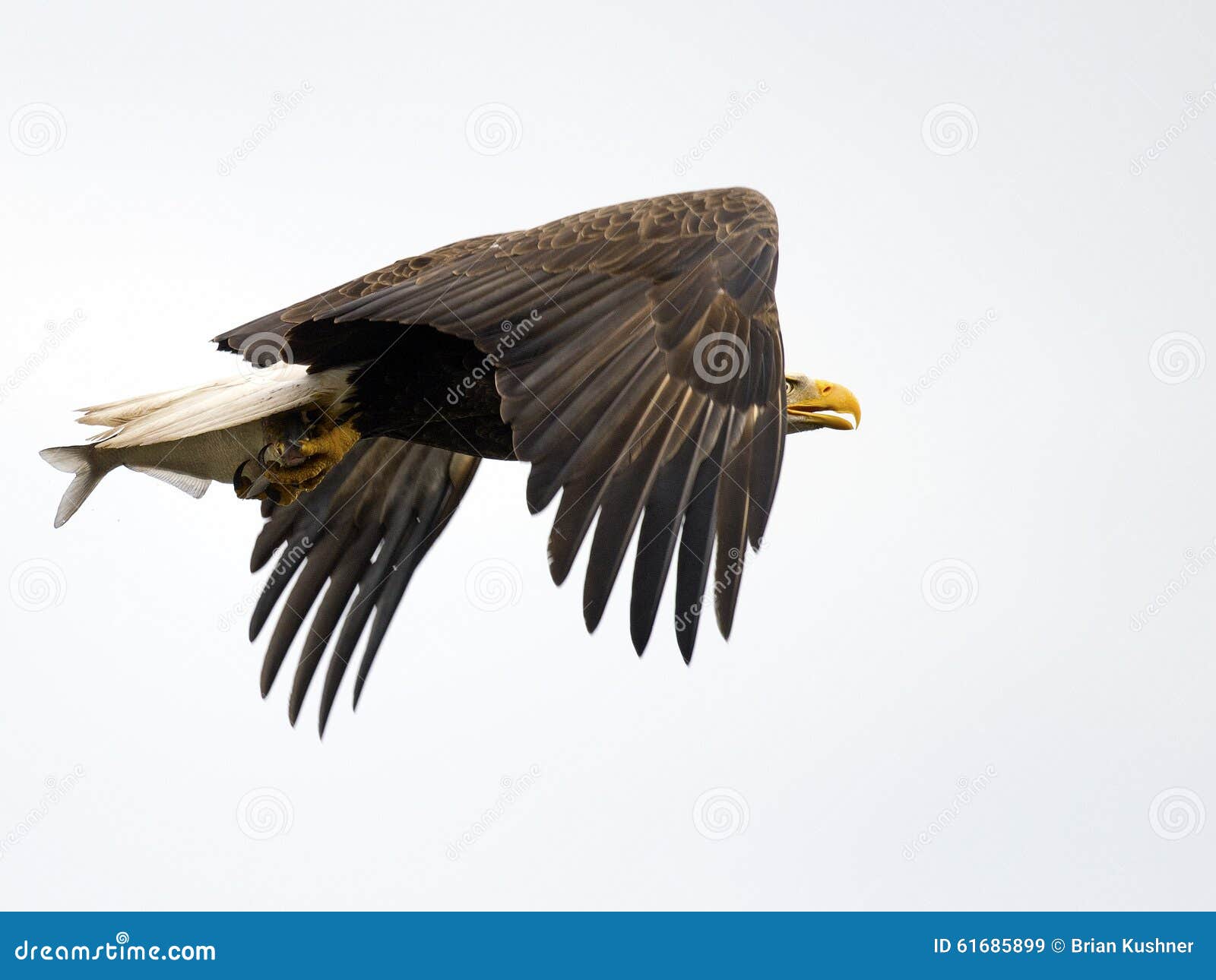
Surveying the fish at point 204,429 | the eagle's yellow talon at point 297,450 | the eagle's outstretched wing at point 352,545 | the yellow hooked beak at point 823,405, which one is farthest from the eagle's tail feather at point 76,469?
the yellow hooked beak at point 823,405

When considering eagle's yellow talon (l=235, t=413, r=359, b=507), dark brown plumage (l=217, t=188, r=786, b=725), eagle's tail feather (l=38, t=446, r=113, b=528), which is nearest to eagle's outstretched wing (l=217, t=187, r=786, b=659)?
dark brown plumage (l=217, t=188, r=786, b=725)

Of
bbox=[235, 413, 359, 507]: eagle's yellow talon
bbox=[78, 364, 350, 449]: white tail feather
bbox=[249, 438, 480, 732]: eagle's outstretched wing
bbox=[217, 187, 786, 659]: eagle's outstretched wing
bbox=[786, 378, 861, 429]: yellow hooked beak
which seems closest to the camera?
bbox=[217, 187, 786, 659]: eagle's outstretched wing

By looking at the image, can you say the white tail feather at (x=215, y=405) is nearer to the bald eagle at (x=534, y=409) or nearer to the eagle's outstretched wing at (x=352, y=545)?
the bald eagle at (x=534, y=409)

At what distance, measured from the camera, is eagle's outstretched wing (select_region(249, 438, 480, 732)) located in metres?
7.25

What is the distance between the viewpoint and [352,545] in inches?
289

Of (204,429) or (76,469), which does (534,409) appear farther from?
(76,469)

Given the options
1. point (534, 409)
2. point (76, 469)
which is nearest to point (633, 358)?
point (534, 409)

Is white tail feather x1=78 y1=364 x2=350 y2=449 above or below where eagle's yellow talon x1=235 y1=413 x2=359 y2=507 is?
above

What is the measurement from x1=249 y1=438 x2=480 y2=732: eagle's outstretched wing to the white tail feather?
100cm

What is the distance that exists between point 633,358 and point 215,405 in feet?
5.43

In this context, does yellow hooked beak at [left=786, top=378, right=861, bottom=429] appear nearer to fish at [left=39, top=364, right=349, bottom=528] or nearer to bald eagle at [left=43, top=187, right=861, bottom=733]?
bald eagle at [left=43, top=187, right=861, bottom=733]

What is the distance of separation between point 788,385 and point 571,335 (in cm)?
169

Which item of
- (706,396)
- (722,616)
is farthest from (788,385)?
(722,616)

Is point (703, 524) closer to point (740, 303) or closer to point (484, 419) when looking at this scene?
point (740, 303)
